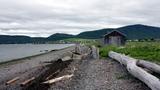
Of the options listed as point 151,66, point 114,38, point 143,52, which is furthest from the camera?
point 114,38

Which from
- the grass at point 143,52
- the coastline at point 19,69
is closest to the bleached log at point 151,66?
the grass at point 143,52

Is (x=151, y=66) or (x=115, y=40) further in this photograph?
(x=115, y=40)

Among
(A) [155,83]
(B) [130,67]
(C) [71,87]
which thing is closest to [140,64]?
(B) [130,67]

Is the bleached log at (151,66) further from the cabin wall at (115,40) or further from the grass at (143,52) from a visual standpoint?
the cabin wall at (115,40)

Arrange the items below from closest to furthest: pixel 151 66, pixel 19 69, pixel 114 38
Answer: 1. pixel 151 66
2. pixel 19 69
3. pixel 114 38

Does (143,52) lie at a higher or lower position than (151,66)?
lower

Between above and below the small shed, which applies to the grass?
below

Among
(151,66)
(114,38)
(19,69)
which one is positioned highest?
(114,38)

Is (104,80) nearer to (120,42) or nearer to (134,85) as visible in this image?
(134,85)

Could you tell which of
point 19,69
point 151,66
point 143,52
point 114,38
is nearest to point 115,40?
point 114,38

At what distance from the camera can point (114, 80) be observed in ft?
53.4

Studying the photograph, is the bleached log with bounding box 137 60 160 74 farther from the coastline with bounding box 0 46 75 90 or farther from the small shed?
the small shed

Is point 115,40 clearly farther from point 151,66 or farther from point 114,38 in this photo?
point 151,66

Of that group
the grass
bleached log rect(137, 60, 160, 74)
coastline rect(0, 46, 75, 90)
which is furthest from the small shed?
bleached log rect(137, 60, 160, 74)
